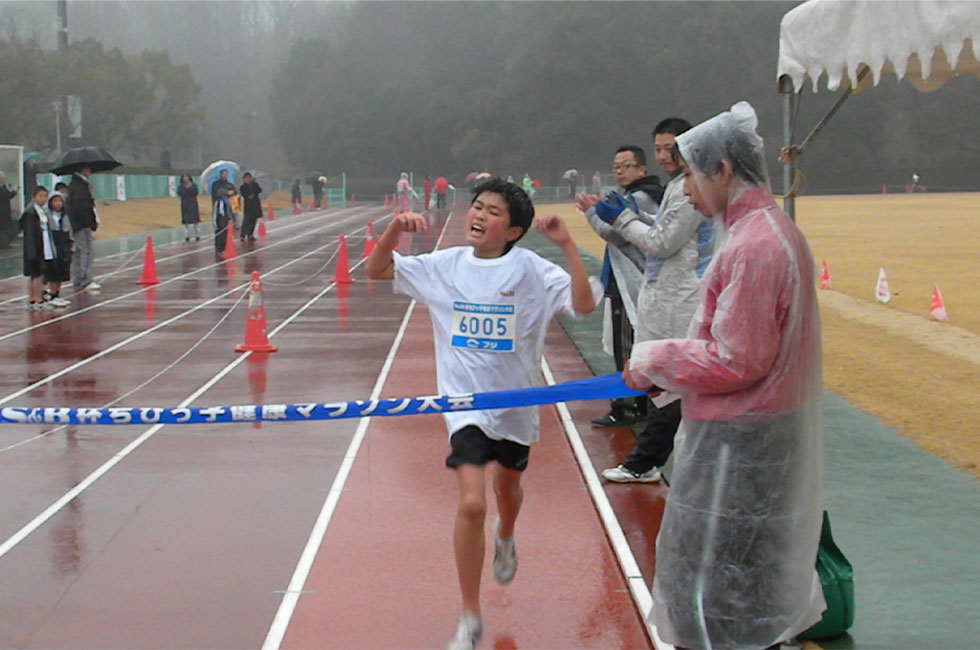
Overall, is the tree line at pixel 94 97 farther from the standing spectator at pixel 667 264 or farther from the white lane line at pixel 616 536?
the standing spectator at pixel 667 264

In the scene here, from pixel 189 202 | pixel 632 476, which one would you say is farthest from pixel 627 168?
pixel 189 202

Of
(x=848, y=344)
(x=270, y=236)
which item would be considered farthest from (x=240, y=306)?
(x=270, y=236)

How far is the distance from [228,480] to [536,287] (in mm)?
3221

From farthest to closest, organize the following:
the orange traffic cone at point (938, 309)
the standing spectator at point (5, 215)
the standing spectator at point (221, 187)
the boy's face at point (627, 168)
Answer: the standing spectator at point (221, 187) < the standing spectator at point (5, 215) < the orange traffic cone at point (938, 309) < the boy's face at point (627, 168)

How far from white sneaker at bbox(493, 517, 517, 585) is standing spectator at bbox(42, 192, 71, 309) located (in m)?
12.3

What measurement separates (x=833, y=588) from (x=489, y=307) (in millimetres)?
1679

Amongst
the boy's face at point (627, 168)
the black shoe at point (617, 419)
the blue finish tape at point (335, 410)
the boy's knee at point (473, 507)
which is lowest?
the black shoe at point (617, 419)

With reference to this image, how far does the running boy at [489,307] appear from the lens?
4570 millimetres

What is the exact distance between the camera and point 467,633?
4414 millimetres

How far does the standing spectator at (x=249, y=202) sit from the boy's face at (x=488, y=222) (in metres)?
26.5

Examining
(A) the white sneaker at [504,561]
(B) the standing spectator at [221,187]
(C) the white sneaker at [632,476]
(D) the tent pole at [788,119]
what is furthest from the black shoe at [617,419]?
(B) the standing spectator at [221,187]

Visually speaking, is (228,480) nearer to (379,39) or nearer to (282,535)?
(282,535)

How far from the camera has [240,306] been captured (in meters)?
16.8

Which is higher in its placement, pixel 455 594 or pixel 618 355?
pixel 618 355
